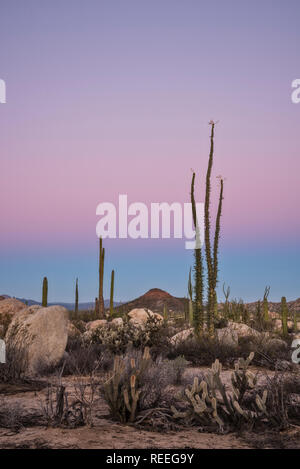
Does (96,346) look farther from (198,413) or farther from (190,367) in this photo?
(198,413)

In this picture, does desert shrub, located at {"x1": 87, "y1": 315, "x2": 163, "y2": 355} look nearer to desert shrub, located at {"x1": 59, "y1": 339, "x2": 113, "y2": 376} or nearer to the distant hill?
desert shrub, located at {"x1": 59, "y1": 339, "x2": 113, "y2": 376}

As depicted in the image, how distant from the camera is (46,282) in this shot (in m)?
22.5

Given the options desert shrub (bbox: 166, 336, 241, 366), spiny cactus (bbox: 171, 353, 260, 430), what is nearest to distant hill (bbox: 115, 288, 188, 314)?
desert shrub (bbox: 166, 336, 241, 366)

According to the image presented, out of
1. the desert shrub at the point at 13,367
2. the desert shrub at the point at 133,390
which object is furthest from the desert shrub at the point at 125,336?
the desert shrub at the point at 133,390

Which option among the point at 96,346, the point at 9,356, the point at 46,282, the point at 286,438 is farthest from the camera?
the point at 46,282

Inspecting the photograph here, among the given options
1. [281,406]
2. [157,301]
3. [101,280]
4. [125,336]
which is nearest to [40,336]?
[125,336]

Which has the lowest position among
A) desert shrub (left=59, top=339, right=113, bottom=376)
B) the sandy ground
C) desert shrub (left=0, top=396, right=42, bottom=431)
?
the sandy ground

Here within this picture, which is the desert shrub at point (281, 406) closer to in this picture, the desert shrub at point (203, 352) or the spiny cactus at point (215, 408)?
the spiny cactus at point (215, 408)

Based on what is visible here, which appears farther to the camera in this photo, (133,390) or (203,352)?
(203,352)

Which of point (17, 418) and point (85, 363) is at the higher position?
point (85, 363)

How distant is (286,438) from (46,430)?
249 centimetres

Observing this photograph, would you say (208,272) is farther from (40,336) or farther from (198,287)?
(40,336)

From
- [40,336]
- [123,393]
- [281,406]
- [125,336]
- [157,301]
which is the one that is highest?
[157,301]
